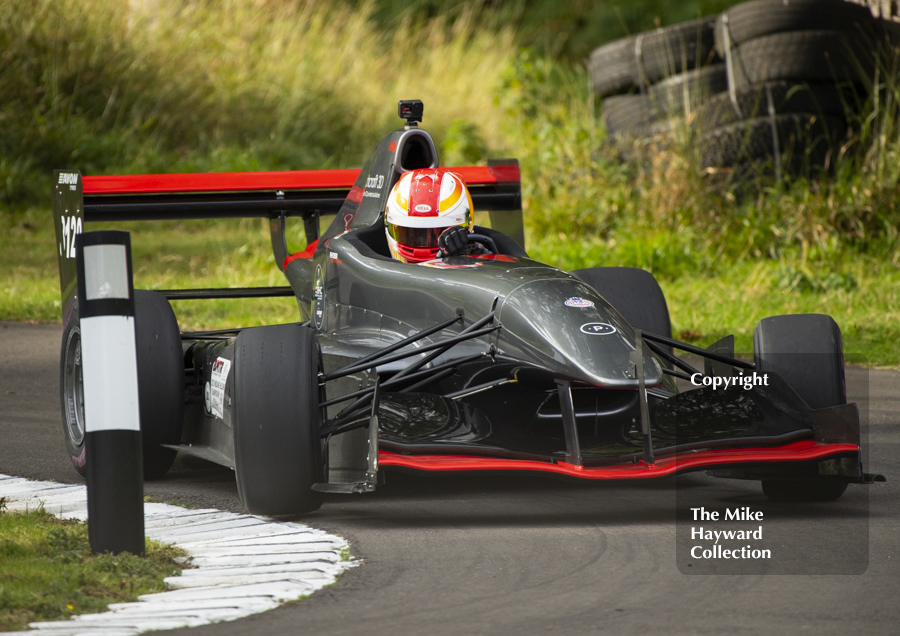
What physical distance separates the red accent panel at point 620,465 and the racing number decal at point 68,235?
2543mm

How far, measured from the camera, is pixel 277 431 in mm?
4664

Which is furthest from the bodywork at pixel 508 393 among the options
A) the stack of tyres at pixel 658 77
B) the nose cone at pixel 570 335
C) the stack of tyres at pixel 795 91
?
the stack of tyres at pixel 658 77

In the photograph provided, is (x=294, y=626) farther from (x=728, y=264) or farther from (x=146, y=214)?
(x=728, y=264)

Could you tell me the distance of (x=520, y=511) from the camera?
16.1ft

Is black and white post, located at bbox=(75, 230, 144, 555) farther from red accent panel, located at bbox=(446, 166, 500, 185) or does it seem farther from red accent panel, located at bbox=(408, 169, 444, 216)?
red accent panel, located at bbox=(446, 166, 500, 185)

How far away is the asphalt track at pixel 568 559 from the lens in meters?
3.47

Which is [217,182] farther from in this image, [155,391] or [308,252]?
[155,391]

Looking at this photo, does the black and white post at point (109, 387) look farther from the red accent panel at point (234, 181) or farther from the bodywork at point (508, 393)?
the red accent panel at point (234, 181)

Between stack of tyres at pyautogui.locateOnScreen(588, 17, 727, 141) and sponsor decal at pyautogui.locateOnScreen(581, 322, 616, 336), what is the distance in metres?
7.59

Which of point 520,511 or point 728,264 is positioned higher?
point 728,264

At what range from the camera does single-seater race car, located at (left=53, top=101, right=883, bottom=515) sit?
4672 millimetres

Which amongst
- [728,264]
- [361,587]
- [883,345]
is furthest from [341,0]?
[361,587]

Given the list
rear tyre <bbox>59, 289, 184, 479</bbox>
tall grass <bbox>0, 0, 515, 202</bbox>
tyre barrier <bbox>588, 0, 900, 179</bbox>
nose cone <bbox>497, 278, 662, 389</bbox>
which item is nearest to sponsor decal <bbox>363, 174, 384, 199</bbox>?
rear tyre <bbox>59, 289, 184, 479</bbox>

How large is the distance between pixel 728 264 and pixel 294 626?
864 centimetres
